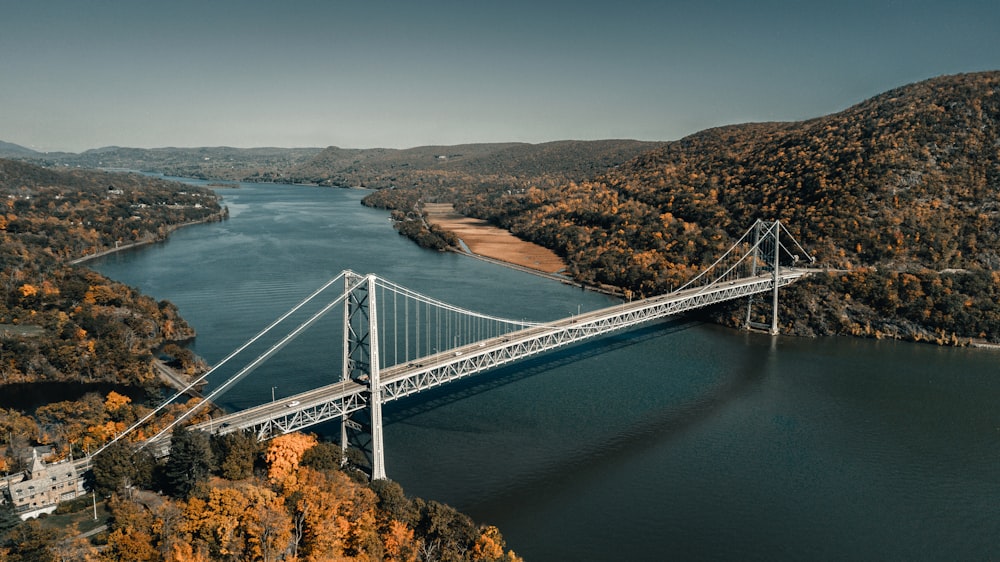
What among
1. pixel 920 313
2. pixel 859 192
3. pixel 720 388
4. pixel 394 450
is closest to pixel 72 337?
pixel 394 450

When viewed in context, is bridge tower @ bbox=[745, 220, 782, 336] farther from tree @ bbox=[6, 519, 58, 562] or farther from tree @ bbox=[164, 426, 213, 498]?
tree @ bbox=[6, 519, 58, 562]

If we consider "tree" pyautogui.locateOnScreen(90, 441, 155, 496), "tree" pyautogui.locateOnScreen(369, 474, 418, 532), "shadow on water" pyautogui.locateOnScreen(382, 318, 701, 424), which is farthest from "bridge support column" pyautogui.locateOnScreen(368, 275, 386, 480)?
"tree" pyautogui.locateOnScreen(90, 441, 155, 496)

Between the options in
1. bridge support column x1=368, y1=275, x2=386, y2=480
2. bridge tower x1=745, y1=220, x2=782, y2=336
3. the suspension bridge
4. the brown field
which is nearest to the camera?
bridge support column x1=368, y1=275, x2=386, y2=480

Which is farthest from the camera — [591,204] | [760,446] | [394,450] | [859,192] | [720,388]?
[591,204]

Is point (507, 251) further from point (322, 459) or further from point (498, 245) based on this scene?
point (322, 459)

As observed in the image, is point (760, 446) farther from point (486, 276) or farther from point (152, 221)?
point (152, 221)

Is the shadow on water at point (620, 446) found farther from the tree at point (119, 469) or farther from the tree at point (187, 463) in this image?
the tree at point (119, 469)

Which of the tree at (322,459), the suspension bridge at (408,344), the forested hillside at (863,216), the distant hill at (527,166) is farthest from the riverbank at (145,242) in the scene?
the distant hill at (527,166)

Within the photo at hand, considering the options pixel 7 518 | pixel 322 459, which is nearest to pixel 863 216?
pixel 322 459
